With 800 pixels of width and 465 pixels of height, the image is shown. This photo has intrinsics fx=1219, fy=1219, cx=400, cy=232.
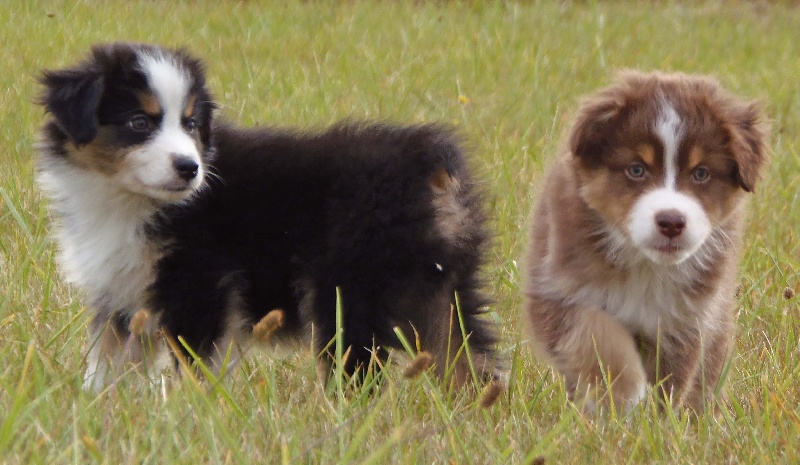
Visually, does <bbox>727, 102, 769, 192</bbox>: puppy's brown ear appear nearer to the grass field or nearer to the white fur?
the white fur

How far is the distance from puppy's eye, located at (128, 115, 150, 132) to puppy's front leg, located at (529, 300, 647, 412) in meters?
1.29

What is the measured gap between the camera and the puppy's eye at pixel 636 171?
11.1 feet

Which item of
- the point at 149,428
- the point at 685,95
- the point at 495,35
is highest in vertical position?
the point at 685,95

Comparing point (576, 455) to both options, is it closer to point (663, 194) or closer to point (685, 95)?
point (663, 194)

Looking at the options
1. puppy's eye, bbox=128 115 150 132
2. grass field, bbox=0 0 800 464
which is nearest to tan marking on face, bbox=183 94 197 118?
puppy's eye, bbox=128 115 150 132

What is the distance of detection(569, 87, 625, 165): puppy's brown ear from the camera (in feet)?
11.4

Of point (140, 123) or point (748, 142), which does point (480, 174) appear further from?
point (140, 123)

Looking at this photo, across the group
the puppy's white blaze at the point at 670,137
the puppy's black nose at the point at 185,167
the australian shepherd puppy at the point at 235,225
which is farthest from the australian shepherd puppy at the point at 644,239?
the puppy's black nose at the point at 185,167

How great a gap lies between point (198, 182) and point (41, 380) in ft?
3.00

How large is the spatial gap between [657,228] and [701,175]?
0.86ft

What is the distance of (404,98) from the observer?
21.9 feet

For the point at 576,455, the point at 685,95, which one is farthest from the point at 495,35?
the point at 576,455

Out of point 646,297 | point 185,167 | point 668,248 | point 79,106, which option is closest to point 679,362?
point 646,297

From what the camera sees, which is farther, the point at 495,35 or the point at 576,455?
the point at 495,35
